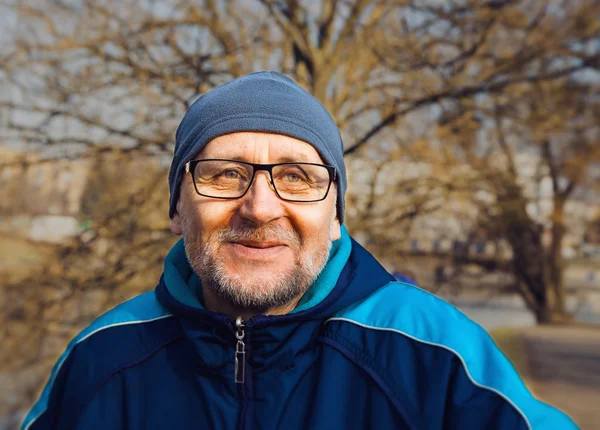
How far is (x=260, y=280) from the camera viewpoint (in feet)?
5.04

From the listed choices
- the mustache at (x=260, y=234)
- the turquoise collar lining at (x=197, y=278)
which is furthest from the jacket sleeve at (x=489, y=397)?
the mustache at (x=260, y=234)

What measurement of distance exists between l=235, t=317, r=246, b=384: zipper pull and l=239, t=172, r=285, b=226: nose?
9.3 inches

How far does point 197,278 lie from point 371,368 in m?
0.59

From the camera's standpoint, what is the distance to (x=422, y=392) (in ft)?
4.47

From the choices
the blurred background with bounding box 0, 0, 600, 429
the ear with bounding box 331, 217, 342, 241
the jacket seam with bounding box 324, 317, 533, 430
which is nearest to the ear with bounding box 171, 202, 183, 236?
the ear with bounding box 331, 217, 342, 241

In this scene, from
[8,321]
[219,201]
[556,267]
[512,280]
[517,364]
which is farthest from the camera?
[556,267]

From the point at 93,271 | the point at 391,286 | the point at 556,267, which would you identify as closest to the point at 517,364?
the point at 556,267

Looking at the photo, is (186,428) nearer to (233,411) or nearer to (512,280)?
(233,411)

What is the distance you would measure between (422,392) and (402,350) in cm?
10

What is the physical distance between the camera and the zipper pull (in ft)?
4.75

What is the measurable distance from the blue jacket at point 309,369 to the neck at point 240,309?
0.05 meters

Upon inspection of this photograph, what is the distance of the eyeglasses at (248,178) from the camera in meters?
1.56

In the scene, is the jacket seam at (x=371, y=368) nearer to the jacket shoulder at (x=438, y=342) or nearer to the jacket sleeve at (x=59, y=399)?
the jacket shoulder at (x=438, y=342)

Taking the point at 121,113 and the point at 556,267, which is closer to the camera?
the point at 121,113
